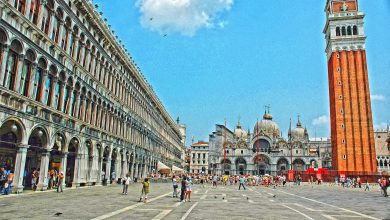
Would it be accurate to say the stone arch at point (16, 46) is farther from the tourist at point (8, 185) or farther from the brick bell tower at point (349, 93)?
the brick bell tower at point (349, 93)

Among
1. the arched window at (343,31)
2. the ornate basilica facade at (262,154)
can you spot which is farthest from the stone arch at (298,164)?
the arched window at (343,31)

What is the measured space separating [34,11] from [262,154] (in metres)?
91.9

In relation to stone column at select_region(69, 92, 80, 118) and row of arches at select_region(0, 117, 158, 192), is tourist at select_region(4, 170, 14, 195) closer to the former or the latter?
row of arches at select_region(0, 117, 158, 192)

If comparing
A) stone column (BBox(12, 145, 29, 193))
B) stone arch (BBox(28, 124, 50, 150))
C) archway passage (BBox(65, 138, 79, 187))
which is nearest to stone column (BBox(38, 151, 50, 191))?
stone arch (BBox(28, 124, 50, 150))

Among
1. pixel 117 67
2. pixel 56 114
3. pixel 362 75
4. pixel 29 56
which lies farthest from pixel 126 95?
pixel 362 75

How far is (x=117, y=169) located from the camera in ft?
115

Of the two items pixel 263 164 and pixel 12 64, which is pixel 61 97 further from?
pixel 263 164

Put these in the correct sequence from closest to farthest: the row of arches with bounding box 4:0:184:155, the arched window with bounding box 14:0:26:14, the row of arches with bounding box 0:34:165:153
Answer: the row of arches with bounding box 0:34:165:153, the arched window with bounding box 14:0:26:14, the row of arches with bounding box 4:0:184:155

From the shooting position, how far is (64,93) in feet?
74.9

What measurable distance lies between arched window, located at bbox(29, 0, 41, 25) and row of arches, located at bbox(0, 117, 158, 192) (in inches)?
245

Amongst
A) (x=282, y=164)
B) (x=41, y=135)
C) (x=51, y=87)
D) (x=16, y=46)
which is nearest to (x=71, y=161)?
(x=41, y=135)

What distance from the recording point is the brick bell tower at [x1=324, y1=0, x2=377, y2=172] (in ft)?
218

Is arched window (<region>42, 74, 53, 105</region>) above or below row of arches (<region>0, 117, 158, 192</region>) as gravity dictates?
above

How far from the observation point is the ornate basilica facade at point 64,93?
56.7 ft
